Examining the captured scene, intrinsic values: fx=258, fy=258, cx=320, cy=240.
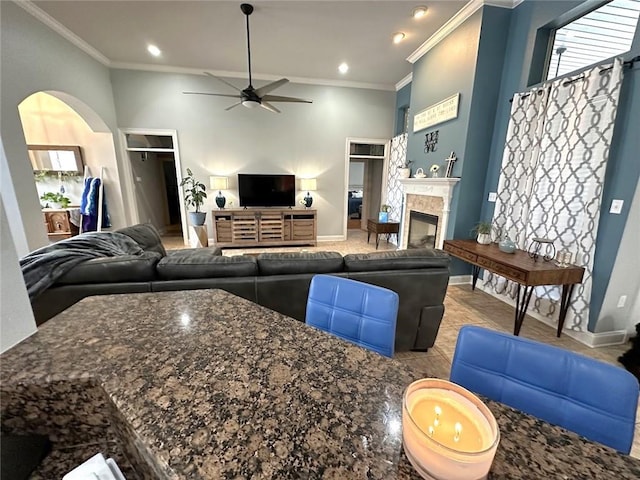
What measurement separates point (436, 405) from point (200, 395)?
47 cm

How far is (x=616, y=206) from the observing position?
210 cm

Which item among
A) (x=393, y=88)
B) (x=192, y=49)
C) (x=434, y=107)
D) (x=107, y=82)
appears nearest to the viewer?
(x=434, y=107)

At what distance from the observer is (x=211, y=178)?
5.15m

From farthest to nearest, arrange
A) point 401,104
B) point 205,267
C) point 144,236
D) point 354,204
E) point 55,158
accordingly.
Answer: point 354,204, point 401,104, point 55,158, point 144,236, point 205,267

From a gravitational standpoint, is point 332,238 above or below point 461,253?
below

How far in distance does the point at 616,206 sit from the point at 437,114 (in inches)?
92.5

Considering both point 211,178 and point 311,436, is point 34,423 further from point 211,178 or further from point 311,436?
point 211,178

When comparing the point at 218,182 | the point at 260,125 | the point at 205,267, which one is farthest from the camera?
the point at 260,125

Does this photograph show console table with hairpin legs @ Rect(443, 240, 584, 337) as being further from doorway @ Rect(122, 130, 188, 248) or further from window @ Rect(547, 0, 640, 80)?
doorway @ Rect(122, 130, 188, 248)

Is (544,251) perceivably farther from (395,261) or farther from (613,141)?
(395,261)

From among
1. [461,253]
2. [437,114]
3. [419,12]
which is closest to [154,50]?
[419,12]

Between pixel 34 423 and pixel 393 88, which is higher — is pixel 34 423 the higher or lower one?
the lower one

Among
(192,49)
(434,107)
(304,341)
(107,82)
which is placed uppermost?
(192,49)

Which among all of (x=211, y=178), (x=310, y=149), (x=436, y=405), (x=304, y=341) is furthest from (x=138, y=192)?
(x=436, y=405)
